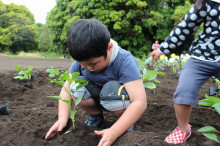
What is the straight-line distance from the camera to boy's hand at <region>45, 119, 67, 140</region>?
1402mm

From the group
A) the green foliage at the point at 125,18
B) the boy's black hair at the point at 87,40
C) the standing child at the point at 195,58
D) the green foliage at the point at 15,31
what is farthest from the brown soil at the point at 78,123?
the green foliage at the point at 15,31

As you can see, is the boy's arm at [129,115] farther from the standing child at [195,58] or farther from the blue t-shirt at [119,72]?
the standing child at [195,58]

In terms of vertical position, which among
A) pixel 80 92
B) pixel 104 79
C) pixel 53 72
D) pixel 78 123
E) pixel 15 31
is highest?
pixel 15 31

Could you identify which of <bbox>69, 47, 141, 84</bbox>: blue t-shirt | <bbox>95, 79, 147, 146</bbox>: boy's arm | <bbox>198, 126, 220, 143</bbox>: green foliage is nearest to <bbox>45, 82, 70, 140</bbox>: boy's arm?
<bbox>69, 47, 141, 84</bbox>: blue t-shirt

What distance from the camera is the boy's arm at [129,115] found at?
1.24 m

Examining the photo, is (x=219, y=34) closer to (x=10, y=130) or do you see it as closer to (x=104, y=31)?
(x=104, y=31)

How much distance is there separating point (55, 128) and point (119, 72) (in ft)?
1.87

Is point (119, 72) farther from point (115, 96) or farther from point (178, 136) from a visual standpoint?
point (178, 136)

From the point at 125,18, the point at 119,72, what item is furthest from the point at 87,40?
the point at 125,18

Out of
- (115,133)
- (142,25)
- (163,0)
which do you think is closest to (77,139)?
(115,133)

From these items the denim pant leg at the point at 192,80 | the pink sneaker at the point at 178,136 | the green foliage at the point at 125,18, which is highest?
the green foliage at the point at 125,18

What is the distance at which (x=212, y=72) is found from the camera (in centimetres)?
160

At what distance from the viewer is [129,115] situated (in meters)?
1.33

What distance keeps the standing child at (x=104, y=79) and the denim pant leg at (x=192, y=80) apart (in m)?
0.25
